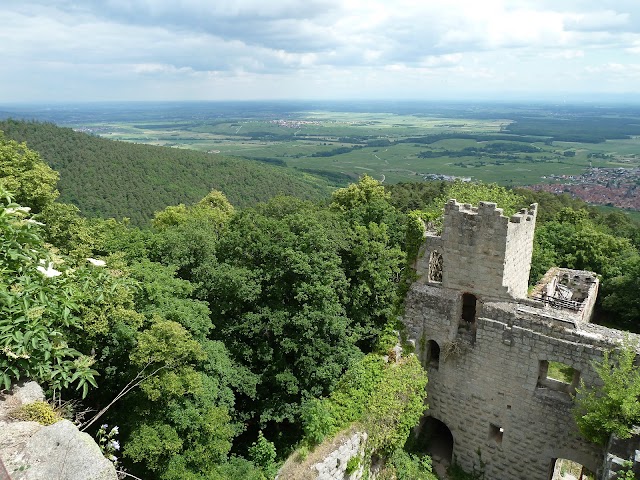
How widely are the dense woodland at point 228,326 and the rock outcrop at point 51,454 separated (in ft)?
3.00

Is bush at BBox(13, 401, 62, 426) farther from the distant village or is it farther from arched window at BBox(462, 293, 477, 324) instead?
the distant village

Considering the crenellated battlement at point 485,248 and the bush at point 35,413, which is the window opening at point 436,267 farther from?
the bush at point 35,413

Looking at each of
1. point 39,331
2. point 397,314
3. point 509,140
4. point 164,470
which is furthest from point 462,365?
point 509,140

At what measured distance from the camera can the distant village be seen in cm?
8008

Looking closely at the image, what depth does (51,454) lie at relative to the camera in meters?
5.74

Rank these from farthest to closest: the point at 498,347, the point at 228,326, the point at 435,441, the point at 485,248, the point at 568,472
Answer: the point at 435,441 < the point at 568,472 < the point at 228,326 < the point at 485,248 < the point at 498,347

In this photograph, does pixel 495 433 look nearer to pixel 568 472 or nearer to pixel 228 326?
pixel 568 472

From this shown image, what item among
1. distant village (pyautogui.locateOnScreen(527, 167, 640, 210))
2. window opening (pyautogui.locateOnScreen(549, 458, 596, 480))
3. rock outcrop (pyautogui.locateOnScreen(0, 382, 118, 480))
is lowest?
window opening (pyautogui.locateOnScreen(549, 458, 596, 480))

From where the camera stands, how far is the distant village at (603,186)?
263ft

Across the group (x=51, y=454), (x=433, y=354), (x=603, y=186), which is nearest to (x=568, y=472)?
(x=433, y=354)

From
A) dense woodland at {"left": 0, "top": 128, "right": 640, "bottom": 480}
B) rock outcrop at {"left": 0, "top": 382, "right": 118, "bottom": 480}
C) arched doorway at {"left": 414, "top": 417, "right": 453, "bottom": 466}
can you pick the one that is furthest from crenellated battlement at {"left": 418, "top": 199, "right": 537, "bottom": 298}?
rock outcrop at {"left": 0, "top": 382, "right": 118, "bottom": 480}

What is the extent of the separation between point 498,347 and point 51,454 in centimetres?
1392

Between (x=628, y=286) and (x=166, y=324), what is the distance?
2191 cm

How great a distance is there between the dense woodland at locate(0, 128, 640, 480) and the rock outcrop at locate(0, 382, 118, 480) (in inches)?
36.0
